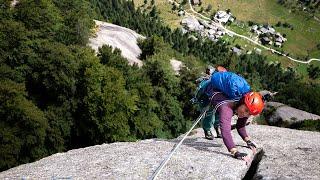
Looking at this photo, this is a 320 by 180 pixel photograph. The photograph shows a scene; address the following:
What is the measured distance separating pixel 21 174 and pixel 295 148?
11413 mm

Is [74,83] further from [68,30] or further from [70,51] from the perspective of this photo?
[68,30]

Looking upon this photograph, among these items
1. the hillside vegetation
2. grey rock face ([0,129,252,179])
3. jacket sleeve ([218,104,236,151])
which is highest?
jacket sleeve ([218,104,236,151])

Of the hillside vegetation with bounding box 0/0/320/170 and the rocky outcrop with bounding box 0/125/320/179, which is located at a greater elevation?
the rocky outcrop with bounding box 0/125/320/179

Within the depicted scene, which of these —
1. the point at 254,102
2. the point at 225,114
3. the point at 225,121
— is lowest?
the point at 225,121

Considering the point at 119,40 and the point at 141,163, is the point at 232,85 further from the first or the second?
the point at 119,40

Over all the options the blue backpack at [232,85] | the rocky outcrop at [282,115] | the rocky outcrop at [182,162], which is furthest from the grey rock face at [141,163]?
the rocky outcrop at [282,115]

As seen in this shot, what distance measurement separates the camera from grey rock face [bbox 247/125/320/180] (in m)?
15.0

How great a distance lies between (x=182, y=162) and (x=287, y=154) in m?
4.59

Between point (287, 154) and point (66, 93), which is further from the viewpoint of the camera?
point (66, 93)

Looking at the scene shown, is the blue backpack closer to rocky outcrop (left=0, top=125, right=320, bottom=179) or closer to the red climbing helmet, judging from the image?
the red climbing helmet

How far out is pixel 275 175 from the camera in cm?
1471

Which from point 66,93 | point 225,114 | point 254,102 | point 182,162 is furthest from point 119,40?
point 254,102

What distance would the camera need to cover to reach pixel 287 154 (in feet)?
57.2

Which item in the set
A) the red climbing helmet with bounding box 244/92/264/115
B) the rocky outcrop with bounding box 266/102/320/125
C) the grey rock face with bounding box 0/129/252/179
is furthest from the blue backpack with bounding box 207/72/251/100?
the rocky outcrop with bounding box 266/102/320/125
